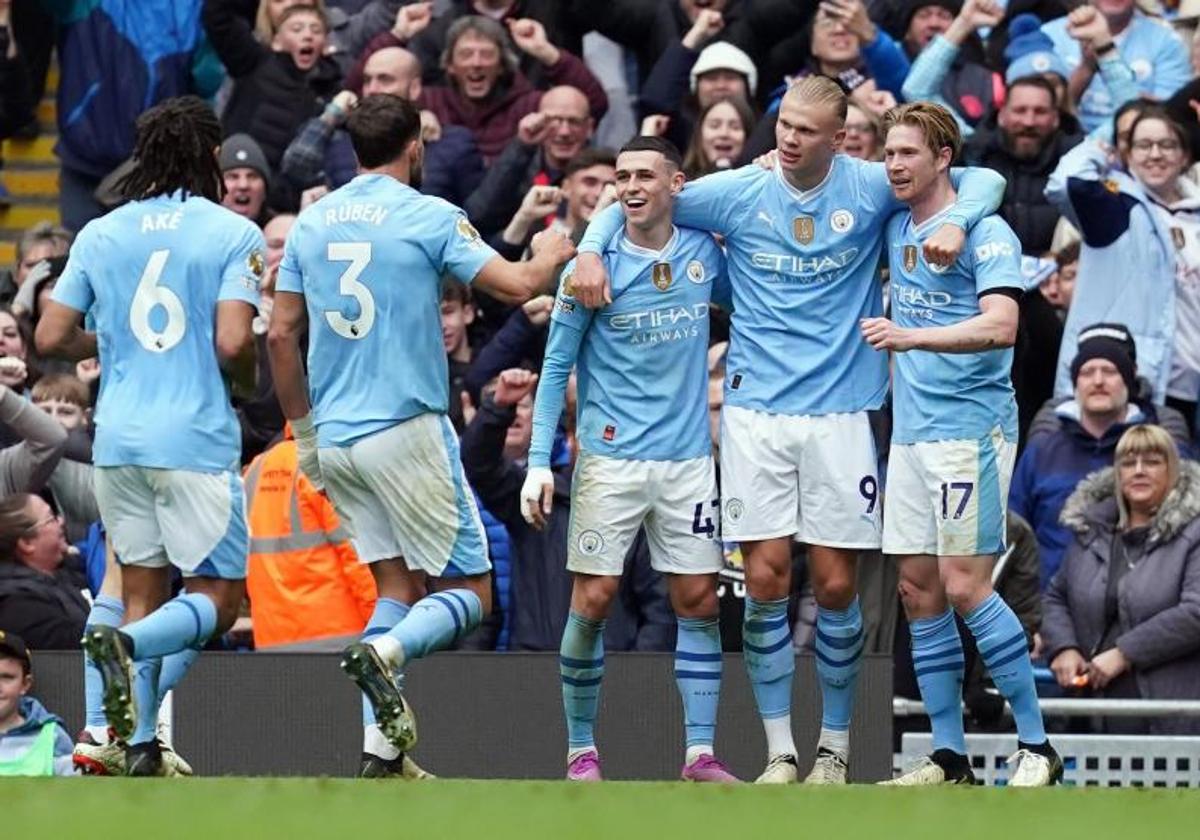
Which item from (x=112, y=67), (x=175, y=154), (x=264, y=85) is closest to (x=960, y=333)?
(x=175, y=154)

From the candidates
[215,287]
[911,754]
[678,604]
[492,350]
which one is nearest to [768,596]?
[678,604]

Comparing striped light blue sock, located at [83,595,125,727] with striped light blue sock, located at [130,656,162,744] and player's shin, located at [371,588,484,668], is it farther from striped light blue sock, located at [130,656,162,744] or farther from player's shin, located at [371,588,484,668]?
player's shin, located at [371,588,484,668]

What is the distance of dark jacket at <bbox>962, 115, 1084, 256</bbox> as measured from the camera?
15.4 metres

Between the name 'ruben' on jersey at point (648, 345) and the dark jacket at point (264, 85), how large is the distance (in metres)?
5.68

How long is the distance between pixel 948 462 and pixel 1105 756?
73.9 inches

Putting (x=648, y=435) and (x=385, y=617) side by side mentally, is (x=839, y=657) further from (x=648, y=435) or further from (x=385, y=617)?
(x=385, y=617)

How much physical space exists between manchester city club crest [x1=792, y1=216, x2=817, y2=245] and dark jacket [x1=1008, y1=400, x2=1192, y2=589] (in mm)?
3137

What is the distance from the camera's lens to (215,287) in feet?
35.1

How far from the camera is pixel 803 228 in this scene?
10.9 metres

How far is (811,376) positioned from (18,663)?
326cm

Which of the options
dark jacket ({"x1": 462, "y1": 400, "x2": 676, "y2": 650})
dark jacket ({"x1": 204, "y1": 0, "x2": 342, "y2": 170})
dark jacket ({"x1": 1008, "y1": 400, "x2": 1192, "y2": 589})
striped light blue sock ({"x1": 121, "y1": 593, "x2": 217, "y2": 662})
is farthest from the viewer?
dark jacket ({"x1": 204, "y1": 0, "x2": 342, "y2": 170})

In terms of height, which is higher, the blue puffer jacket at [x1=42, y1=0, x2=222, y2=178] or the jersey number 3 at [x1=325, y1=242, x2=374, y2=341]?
the blue puffer jacket at [x1=42, y1=0, x2=222, y2=178]

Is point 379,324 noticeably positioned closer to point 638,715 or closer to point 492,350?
point 638,715

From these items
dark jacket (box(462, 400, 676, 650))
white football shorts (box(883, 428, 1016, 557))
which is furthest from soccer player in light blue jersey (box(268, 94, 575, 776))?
dark jacket (box(462, 400, 676, 650))
